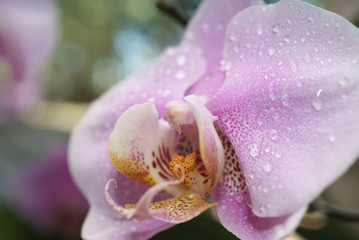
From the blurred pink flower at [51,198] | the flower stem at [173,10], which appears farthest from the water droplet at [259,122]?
the blurred pink flower at [51,198]

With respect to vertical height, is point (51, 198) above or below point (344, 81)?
below

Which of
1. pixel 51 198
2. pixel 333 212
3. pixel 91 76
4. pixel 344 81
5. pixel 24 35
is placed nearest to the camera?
pixel 344 81

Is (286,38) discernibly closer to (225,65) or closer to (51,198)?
(225,65)

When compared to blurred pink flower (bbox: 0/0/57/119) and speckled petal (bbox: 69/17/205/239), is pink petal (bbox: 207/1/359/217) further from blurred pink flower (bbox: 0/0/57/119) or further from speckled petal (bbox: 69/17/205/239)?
blurred pink flower (bbox: 0/0/57/119)

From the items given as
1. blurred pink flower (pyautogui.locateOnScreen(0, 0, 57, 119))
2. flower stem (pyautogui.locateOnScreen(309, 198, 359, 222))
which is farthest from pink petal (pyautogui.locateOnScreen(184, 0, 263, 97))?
blurred pink flower (pyautogui.locateOnScreen(0, 0, 57, 119))

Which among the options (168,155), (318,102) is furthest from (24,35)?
(318,102)

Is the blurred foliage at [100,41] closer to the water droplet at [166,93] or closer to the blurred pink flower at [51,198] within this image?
the blurred pink flower at [51,198]

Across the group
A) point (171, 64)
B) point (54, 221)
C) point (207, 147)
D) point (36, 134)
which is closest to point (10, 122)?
point (36, 134)

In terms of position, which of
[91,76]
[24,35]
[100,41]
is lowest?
[91,76]
